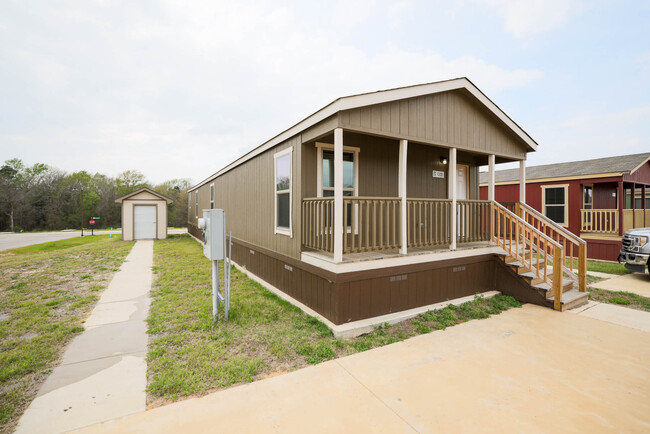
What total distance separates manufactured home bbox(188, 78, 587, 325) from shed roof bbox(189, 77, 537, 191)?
20 millimetres

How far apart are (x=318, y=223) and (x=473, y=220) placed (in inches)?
135

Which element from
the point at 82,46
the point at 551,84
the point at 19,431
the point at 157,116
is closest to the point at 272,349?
the point at 19,431

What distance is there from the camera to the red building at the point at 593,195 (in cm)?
940

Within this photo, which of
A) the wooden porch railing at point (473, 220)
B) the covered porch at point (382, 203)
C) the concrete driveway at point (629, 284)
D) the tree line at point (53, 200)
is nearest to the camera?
the covered porch at point (382, 203)

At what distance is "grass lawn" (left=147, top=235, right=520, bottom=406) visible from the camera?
2.61 meters

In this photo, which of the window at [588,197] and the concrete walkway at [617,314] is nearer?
the concrete walkway at [617,314]

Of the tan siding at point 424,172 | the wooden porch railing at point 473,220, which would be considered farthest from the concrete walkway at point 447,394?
the tan siding at point 424,172

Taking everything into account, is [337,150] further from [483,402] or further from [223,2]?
[223,2]

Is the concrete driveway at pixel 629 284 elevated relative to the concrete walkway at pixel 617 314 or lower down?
lower down

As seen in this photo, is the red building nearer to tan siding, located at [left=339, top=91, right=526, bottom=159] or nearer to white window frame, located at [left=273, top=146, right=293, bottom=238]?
tan siding, located at [left=339, top=91, right=526, bottom=159]

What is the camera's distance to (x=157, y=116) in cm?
2616

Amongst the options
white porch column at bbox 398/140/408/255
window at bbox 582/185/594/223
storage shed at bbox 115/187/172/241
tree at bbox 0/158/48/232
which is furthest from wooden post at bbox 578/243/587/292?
tree at bbox 0/158/48/232

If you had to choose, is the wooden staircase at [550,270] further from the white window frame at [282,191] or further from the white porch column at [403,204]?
the white window frame at [282,191]

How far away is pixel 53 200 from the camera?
3366 centimetres
